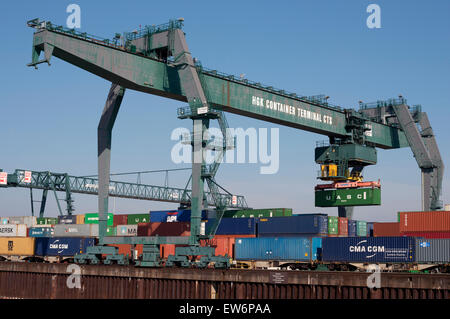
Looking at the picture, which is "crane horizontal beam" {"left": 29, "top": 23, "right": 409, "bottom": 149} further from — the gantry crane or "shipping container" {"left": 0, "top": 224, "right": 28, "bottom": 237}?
"shipping container" {"left": 0, "top": 224, "right": 28, "bottom": 237}

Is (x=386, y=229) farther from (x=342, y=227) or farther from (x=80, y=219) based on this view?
(x=80, y=219)

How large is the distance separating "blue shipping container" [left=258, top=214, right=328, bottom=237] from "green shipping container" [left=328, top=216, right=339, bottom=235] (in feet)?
1.48

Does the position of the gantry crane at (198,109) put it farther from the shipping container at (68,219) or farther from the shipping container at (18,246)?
→ the shipping container at (68,219)

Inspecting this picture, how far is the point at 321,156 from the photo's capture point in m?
56.5

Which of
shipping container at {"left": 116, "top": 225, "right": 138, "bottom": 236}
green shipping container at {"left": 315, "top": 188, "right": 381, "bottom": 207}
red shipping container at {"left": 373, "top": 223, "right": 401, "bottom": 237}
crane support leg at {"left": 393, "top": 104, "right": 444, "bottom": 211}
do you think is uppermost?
crane support leg at {"left": 393, "top": 104, "right": 444, "bottom": 211}

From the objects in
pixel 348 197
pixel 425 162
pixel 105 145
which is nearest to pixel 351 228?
pixel 348 197

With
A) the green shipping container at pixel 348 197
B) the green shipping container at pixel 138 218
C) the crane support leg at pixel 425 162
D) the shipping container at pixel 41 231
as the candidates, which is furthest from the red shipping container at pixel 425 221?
the shipping container at pixel 41 231

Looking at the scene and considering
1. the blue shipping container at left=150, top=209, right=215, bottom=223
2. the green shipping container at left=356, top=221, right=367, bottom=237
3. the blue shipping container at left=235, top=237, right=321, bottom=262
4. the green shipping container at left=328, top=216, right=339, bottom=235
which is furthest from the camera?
the green shipping container at left=356, top=221, right=367, bottom=237

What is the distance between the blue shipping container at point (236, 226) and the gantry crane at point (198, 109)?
5562mm

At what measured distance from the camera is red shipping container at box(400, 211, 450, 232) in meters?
42.6

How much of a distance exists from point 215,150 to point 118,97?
1023cm

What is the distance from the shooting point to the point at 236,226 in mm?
48875

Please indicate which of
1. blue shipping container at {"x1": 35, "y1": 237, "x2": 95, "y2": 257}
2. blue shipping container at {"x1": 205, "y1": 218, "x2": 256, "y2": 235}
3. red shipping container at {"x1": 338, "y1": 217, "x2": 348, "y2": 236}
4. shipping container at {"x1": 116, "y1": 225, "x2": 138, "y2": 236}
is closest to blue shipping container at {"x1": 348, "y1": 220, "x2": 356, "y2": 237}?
red shipping container at {"x1": 338, "y1": 217, "x2": 348, "y2": 236}
